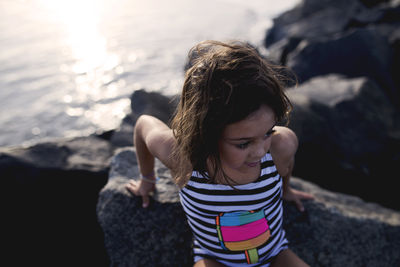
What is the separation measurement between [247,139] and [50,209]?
2.05m

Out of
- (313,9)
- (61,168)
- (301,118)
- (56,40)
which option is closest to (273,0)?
(313,9)

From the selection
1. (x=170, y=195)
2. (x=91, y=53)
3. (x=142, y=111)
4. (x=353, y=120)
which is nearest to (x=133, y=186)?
(x=170, y=195)

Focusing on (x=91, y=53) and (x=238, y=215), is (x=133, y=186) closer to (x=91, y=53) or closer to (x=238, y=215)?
(x=238, y=215)

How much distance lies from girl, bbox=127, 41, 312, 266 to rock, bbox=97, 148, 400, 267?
16 centimetres

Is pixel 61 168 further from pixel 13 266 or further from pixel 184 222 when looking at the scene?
pixel 184 222

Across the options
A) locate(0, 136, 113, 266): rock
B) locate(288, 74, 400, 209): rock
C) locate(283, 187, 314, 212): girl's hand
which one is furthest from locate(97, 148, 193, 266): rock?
locate(288, 74, 400, 209): rock

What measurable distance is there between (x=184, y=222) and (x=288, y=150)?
900mm

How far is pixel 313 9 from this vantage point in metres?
9.01

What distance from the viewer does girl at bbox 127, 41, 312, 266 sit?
1.27 m

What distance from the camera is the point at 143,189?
6.93ft

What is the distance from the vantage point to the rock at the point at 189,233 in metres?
2.00

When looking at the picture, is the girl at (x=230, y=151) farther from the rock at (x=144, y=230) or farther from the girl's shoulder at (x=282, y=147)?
the rock at (x=144, y=230)

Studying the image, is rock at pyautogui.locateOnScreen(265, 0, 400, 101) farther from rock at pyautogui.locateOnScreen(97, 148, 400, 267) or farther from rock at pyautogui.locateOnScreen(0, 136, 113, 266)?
rock at pyautogui.locateOnScreen(0, 136, 113, 266)

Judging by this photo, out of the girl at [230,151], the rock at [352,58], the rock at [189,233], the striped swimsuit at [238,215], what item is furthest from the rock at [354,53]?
the striped swimsuit at [238,215]
